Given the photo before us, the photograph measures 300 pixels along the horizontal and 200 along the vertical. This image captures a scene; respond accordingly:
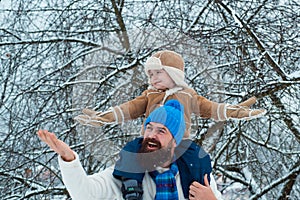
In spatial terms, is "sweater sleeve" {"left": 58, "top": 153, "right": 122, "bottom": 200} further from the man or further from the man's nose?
the man's nose

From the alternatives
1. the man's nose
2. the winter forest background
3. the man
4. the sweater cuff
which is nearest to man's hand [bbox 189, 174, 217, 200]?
the man

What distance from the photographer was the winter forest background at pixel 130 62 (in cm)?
217

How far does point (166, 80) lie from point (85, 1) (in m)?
1.55

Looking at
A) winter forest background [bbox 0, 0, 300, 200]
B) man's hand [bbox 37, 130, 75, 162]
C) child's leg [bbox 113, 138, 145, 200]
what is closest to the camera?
man's hand [bbox 37, 130, 75, 162]

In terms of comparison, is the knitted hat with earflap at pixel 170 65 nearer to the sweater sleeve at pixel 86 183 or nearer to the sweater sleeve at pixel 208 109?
the sweater sleeve at pixel 208 109

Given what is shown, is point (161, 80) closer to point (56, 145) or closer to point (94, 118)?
point (94, 118)

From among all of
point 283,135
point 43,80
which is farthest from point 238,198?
point 43,80

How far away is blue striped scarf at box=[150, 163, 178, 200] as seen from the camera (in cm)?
93

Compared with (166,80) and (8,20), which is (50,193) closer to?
(8,20)

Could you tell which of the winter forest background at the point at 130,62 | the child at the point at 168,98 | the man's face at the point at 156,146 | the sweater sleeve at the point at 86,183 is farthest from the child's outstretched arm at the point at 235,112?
the winter forest background at the point at 130,62

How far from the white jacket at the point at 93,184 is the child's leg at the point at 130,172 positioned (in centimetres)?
2

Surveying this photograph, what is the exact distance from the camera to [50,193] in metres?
2.62

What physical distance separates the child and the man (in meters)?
0.04

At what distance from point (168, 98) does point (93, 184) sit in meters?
0.21
